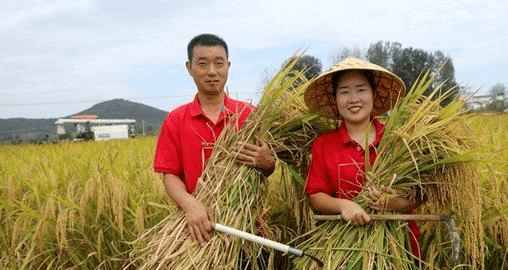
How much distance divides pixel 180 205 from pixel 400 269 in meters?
0.92

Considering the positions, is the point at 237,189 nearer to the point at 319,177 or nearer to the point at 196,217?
the point at 196,217

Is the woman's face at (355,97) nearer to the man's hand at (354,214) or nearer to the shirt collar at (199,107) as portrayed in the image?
the man's hand at (354,214)

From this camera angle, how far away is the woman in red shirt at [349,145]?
1.94m

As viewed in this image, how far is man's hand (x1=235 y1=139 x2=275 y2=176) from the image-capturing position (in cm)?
210

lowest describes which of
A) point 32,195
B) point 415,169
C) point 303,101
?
point 32,195

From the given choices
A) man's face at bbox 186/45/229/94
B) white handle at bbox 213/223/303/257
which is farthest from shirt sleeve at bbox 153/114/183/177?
white handle at bbox 213/223/303/257

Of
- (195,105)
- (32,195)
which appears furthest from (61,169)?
A: (195,105)

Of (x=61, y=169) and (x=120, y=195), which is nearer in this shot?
(x=120, y=195)

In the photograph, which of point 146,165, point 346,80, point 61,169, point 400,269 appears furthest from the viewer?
point 146,165

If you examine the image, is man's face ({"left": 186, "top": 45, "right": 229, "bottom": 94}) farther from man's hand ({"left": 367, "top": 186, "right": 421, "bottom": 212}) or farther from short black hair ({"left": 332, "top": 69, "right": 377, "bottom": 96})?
man's hand ({"left": 367, "top": 186, "right": 421, "bottom": 212})

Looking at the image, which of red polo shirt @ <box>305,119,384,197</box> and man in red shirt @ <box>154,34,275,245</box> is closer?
red polo shirt @ <box>305,119,384,197</box>

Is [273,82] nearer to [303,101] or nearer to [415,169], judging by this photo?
[303,101]

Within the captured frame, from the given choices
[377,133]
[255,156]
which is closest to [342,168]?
[377,133]

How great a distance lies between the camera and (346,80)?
2.01m
